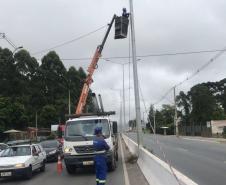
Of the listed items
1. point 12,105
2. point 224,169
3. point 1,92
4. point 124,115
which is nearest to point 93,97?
point 224,169

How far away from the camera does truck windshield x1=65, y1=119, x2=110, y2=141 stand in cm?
2056

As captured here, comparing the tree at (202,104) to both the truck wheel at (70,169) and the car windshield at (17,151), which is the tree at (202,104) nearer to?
the truck wheel at (70,169)

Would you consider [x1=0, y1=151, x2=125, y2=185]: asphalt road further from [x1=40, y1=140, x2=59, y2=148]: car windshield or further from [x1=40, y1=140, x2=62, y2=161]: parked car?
[x1=40, y1=140, x2=59, y2=148]: car windshield

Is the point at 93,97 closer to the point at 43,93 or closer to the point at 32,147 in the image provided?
the point at 32,147

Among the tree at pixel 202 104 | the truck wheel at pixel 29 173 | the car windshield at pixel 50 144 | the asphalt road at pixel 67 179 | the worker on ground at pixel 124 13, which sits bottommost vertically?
the asphalt road at pixel 67 179

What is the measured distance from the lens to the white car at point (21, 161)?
18.8 meters

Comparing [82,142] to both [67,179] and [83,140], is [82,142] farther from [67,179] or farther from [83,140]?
[67,179]

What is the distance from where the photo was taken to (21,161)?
1930cm

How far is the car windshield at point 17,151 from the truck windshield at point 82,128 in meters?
1.82

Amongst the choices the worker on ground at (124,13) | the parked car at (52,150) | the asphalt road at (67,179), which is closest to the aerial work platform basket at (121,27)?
the worker on ground at (124,13)

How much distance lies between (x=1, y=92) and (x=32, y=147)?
182 ft

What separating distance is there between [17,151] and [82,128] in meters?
2.92

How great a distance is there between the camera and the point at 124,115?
94.6 m

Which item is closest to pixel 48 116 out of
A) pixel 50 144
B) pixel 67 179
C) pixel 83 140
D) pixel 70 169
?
pixel 50 144
